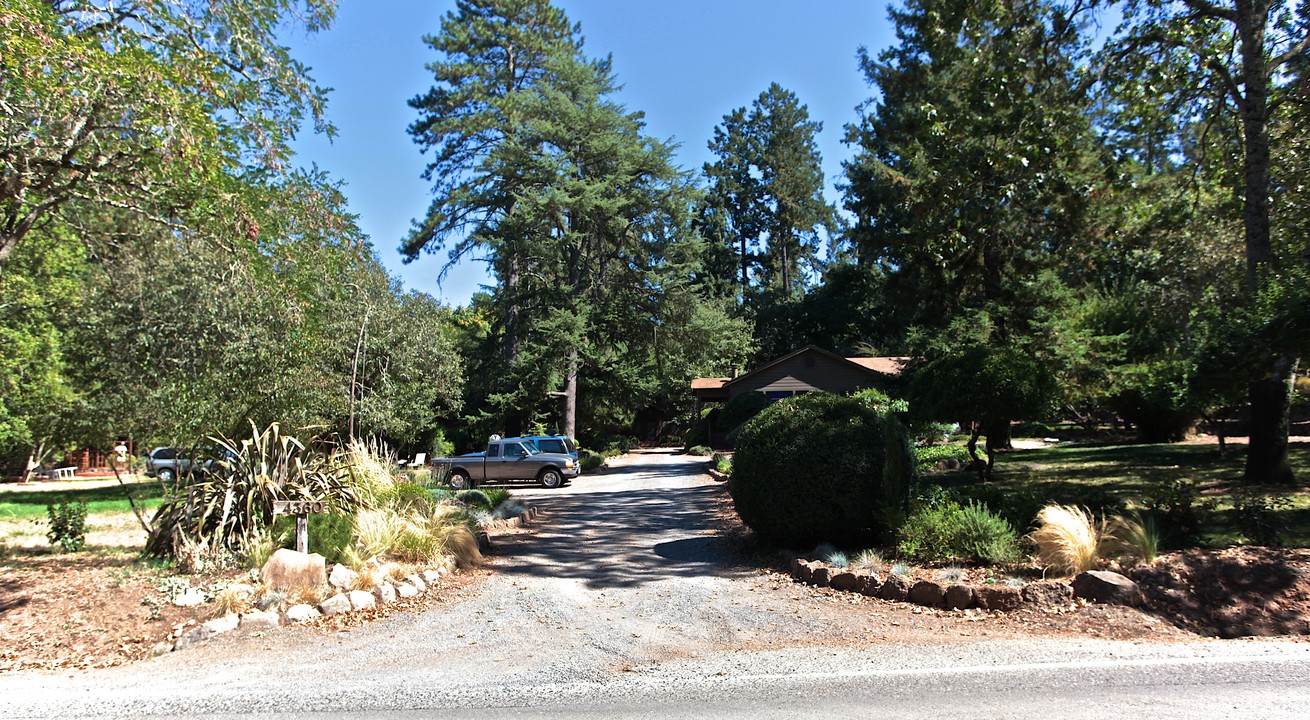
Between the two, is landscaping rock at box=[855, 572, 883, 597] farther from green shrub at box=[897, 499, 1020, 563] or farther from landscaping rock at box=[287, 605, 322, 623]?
landscaping rock at box=[287, 605, 322, 623]

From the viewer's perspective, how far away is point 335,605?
757 centimetres

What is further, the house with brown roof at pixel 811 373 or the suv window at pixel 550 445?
the house with brown roof at pixel 811 373

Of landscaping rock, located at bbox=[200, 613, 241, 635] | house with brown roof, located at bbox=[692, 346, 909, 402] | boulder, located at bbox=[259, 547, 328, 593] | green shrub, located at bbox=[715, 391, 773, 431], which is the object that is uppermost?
house with brown roof, located at bbox=[692, 346, 909, 402]

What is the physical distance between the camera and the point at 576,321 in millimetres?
29500

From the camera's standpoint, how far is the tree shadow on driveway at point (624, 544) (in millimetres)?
9438

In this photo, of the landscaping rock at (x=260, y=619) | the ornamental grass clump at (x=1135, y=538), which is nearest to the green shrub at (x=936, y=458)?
the ornamental grass clump at (x=1135, y=538)

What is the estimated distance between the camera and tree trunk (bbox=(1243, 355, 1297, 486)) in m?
12.5

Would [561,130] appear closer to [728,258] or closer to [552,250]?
[552,250]

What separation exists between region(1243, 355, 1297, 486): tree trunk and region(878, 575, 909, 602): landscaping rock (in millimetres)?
8761

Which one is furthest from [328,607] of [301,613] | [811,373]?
[811,373]

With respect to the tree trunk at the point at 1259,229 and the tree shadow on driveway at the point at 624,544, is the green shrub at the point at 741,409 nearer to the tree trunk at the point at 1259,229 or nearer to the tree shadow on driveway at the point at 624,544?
the tree shadow on driveway at the point at 624,544

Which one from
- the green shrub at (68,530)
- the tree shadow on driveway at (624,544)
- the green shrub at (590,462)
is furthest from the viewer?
the green shrub at (590,462)

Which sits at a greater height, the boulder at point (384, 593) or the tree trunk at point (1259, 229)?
the tree trunk at point (1259, 229)

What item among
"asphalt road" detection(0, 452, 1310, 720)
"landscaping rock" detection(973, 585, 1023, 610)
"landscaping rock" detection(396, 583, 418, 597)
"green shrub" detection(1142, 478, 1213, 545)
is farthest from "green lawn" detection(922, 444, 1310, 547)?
"landscaping rock" detection(396, 583, 418, 597)
